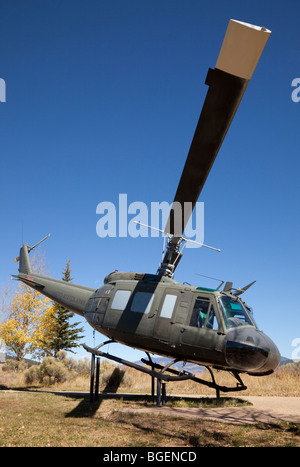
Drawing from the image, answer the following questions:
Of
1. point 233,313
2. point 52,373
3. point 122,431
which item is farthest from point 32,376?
point 233,313

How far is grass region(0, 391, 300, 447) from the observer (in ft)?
19.4

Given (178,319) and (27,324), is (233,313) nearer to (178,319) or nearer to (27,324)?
(178,319)

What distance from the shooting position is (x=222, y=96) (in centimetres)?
352

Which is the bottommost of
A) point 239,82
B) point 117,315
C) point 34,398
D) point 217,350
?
point 34,398

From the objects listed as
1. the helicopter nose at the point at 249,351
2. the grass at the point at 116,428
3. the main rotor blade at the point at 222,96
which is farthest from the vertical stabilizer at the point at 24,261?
the main rotor blade at the point at 222,96

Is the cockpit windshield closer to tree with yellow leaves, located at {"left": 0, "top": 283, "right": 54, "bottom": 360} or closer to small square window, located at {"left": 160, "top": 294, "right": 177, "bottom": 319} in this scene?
small square window, located at {"left": 160, "top": 294, "right": 177, "bottom": 319}

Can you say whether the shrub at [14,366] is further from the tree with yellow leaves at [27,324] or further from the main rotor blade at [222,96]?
the main rotor blade at [222,96]

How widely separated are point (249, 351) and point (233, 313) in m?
1.15

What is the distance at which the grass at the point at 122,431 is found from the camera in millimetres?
5918

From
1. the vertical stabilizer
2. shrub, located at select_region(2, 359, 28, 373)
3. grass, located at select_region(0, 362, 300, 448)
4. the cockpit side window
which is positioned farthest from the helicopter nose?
shrub, located at select_region(2, 359, 28, 373)
